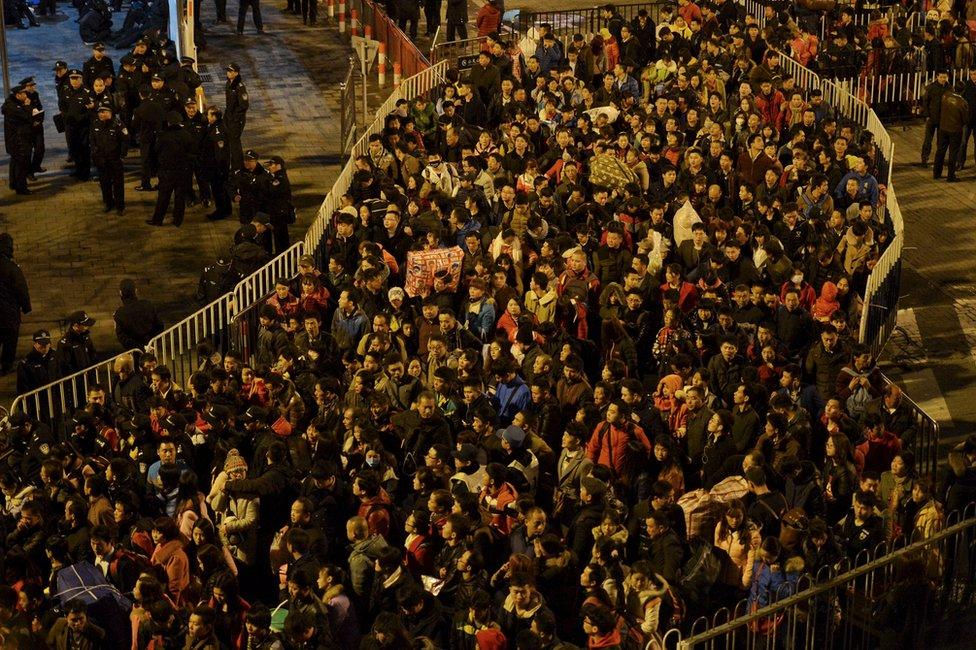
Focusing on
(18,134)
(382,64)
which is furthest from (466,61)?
(18,134)

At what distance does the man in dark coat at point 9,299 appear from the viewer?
17.5 m

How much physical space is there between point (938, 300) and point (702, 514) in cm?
808

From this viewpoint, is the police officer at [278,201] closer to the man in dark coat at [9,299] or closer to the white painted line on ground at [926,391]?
the man in dark coat at [9,299]

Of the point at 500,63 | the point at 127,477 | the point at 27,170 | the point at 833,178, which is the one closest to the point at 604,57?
the point at 500,63

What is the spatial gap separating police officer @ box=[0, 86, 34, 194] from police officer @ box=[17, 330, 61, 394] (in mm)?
6916

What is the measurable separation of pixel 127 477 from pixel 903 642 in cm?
573

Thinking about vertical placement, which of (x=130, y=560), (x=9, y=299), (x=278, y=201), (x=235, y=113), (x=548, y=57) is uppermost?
(x=548, y=57)

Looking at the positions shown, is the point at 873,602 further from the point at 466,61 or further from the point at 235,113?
the point at 466,61

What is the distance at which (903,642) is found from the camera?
11.1m

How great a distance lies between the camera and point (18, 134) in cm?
2245

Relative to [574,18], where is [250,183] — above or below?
below

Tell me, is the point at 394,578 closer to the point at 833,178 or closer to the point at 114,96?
the point at 833,178

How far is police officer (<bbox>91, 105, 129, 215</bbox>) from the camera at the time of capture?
21453 mm

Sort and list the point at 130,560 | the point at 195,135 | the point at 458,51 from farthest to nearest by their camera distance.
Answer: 1. the point at 458,51
2. the point at 195,135
3. the point at 130,560
